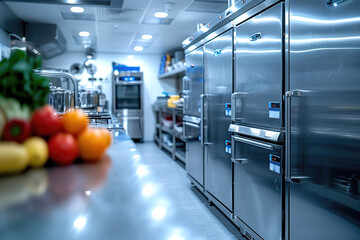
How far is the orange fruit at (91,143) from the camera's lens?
2.95ft

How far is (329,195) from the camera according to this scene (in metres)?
1.62

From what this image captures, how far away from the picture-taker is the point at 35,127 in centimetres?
89

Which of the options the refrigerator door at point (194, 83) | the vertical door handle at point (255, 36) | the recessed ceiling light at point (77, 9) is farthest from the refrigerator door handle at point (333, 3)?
the recessed ceiling light at point (77, 9)

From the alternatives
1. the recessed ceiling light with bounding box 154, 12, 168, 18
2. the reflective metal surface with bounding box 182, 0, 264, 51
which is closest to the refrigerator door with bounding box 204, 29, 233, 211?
the reflective metal surface with bounding box 182, 0, 264, 51

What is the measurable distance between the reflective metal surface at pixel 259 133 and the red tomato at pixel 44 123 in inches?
57.6

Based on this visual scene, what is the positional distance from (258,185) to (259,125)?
1.48ft

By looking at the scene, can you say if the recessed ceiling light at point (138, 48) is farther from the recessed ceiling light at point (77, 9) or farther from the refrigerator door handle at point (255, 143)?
the refrigerator door handle at point (255, 143)

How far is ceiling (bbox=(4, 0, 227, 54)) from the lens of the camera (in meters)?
4.47

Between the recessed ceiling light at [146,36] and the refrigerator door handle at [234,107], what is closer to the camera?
the refrigerator door handle at [234,107]

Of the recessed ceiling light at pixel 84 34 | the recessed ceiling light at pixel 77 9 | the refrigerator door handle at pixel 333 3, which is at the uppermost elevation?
the recessed ceiling light at pixel 84 34

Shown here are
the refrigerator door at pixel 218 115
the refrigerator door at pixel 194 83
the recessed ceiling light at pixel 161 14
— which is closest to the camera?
the refrigerator door at pixel 218 115

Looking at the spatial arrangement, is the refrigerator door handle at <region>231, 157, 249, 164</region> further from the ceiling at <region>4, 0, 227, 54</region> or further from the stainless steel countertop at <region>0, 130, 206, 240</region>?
the ceiling at <region>4, 0, 227, 54</region>

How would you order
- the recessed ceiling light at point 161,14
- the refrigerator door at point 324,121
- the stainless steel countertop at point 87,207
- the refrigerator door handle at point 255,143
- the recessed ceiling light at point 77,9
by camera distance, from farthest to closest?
1. the recessed ceiling light at point 161,14
2. the recessed ceiling light at point 77,9
3. the refrigerator door handle at point 255,143
4. the refrigerator door at point 324,121
5. the stainless steel countertop at point 87,207

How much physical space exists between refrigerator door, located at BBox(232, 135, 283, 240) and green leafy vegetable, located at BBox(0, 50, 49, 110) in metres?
1.52
